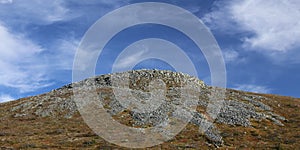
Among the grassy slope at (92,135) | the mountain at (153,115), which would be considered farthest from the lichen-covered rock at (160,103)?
the grassy slope at (92,135)

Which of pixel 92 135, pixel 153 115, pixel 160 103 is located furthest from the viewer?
pixel 160 103

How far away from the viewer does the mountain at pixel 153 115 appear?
5097 cm

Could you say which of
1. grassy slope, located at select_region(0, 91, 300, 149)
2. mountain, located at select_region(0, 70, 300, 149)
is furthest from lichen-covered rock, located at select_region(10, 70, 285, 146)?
grassy slope, located at select_region(0, 91, 300, 149)

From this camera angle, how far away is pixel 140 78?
86.6 m

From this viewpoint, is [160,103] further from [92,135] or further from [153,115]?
[92,135]

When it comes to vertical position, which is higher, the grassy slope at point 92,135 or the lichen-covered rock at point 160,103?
the lichen-covered rock at point 160,103

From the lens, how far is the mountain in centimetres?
5097

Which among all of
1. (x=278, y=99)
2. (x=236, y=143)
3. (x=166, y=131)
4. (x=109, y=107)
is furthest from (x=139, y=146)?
(x=278, y=99)

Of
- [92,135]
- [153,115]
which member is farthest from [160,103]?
[92,135]

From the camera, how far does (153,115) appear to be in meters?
62.5

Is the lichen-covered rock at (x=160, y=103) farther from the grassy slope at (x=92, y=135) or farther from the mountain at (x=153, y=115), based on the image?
the grassy slope at (x=92, y=135)

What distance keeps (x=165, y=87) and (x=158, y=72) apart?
926 cm

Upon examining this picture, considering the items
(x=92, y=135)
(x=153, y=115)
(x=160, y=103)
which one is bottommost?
(x=92, y=135)

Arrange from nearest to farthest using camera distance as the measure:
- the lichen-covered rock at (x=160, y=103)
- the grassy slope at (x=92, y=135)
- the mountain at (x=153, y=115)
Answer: the grassy slope at (x=92, y=135) → the mountain at (x=153, y=115) → the lichen-covered rock at (x=160, y=103)
